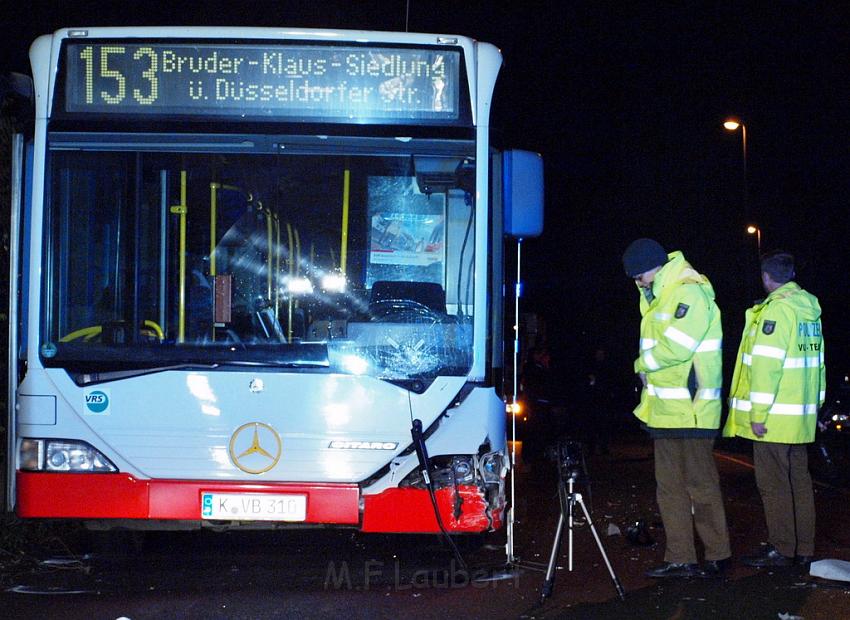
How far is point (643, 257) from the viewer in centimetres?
736

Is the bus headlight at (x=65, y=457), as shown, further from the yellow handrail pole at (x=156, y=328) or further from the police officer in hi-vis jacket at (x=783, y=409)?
the police officer in hi-vis jacket at (x=783, y=409)

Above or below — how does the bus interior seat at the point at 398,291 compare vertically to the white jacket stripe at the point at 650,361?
above

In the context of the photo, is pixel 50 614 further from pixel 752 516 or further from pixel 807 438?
pixel 752 516

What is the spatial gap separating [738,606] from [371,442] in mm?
2142

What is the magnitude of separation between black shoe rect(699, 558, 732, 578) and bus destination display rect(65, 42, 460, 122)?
3.02 m

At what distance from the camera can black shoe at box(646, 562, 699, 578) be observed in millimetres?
7398

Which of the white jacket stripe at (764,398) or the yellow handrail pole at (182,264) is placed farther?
the white jacket stripe at (764,398)

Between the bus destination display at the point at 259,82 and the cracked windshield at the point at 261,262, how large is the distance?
0.26 meters

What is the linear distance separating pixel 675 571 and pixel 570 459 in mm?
1074

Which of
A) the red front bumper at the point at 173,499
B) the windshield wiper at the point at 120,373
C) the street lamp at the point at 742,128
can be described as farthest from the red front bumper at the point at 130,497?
the street lamp at the point at 742,128

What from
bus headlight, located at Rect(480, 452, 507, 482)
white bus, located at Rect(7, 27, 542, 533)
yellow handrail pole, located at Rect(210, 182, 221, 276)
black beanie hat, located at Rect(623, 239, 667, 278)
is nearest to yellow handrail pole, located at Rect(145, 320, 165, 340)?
white bus, located at Rect(7, 27, 542, 533)

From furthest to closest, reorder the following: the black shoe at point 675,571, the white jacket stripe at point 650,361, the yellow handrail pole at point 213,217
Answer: the black shoe at point 675,571 → the white jacket stripe at point 650,361 → the yellow handrail pole at point 213,217

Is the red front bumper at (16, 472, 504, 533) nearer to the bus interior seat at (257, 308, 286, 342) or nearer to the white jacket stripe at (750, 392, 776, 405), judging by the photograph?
the bus interior seat at (257, 308, 286, 342)

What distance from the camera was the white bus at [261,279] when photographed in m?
6.78
